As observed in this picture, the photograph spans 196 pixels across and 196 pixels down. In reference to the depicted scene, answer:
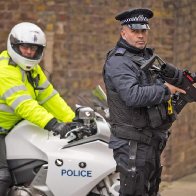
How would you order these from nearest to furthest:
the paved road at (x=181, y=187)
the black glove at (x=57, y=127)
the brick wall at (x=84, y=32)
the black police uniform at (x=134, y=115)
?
the black police uniform at (x=134, y=115) < the black glove at (x=57, y=127) < the paved road at (x=181, y=187) < the brick wall at (x=84, y=32)

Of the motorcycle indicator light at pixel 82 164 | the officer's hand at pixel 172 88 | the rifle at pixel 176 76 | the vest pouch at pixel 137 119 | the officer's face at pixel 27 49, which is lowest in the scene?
the motorcycle indicator light at pixel 82 164

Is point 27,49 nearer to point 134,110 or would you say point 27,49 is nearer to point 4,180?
point 4,180

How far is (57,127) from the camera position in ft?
18.2

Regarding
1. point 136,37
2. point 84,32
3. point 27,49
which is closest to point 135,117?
point 136,37

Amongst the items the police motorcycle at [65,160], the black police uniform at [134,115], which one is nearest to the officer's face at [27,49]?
the police motorcycle at [65,160]

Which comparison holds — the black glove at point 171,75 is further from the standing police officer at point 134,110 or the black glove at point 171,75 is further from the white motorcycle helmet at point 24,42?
the white motorcycle helmet at point 24,42

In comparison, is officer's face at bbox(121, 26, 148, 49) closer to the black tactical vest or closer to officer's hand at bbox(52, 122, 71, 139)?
the black tactical vest

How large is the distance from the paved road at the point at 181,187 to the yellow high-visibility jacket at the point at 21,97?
2.58 meters

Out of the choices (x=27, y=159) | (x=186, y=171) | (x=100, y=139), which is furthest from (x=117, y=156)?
(x=186, y=171)

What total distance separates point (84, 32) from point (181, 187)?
7.19 ft

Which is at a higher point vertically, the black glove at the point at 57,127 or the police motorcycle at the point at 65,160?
the black glove at the point at 57,127

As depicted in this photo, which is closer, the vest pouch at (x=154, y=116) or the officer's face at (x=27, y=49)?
the vest pouch at (x=154, y=116)

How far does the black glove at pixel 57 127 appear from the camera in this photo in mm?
5543

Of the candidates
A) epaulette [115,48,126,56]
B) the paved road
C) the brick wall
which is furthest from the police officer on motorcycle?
the paved road
